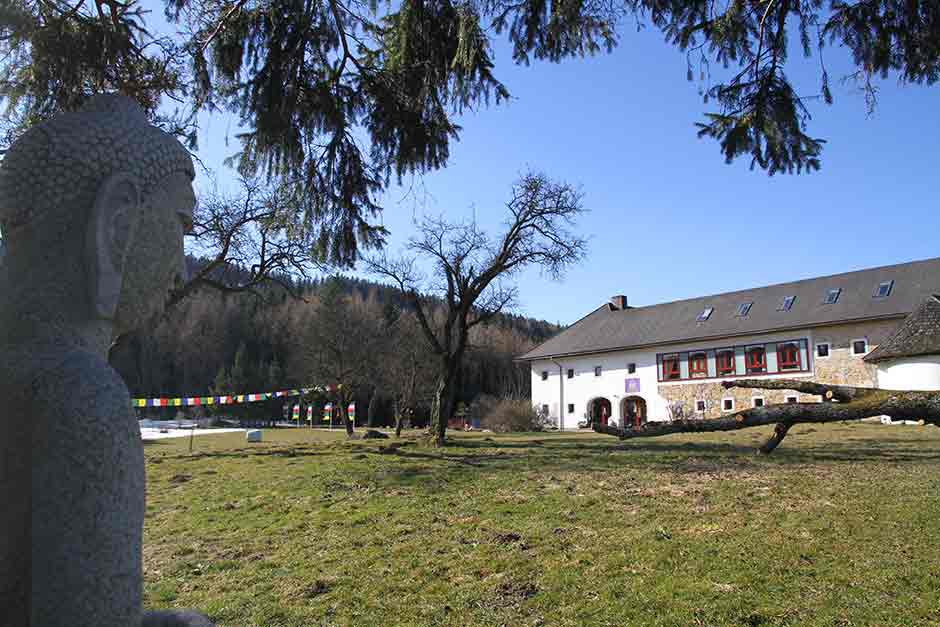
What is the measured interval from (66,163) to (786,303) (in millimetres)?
39701

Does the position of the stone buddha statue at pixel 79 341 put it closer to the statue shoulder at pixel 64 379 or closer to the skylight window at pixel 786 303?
the statue shoulder at pixel 64 379

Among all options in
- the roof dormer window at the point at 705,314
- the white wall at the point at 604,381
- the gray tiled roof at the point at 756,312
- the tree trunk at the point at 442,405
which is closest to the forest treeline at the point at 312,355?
the white wall at the point at 604,381

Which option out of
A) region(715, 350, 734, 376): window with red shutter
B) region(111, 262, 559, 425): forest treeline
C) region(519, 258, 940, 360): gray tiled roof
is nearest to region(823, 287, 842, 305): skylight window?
region(519, 258, 940, 360): gray tiled roof

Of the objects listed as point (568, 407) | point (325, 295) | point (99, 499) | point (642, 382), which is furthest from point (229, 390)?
point (99, 499)

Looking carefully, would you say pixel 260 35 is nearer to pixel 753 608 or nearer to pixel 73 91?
pixel 73 91

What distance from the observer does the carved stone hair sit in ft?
4.66

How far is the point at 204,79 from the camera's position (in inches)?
211

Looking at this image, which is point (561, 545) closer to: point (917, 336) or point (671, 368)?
point (917, 336)

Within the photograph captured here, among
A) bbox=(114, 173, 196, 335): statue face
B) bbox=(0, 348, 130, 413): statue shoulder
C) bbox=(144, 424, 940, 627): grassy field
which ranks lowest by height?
bbox=(144, 424, 940, 627): grassy field

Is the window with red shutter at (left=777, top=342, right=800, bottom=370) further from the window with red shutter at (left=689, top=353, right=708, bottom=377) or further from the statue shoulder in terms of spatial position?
the statue shoulder

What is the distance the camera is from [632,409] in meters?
40.8

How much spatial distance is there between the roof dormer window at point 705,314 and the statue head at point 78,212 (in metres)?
40.2

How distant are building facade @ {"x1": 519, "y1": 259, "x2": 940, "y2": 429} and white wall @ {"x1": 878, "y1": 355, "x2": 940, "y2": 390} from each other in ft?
0.22

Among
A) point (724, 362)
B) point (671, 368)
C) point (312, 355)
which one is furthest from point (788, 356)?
point (312, 355)
